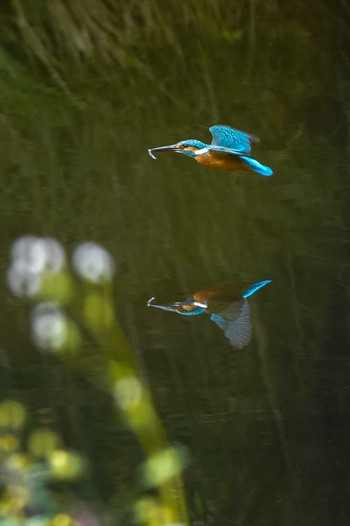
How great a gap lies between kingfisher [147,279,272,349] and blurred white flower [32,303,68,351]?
150 mm

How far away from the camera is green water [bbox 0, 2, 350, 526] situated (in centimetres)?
120

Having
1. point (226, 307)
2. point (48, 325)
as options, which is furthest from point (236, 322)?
point (48, 325)

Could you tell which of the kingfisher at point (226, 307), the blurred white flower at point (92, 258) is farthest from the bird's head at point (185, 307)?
the blurred white flower at point (92, 258)

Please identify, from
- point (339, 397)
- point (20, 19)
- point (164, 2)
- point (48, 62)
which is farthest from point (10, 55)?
point (339, 397)

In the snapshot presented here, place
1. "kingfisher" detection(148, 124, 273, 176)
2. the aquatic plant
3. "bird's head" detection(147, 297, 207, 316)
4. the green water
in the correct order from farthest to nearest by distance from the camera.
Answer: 1. "kingfisher" detection(148, 124, 273, 176)
2. "bird's head" detection(147, 297, 207, 316)
3. the green water
4. the aquatic plant

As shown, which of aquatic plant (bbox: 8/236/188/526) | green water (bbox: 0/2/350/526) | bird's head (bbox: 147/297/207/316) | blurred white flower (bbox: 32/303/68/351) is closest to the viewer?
aquatic plant (bbox: 8/236/188/526)

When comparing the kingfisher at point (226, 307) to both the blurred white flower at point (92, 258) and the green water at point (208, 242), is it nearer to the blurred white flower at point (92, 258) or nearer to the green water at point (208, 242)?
the green water at point (208, 242)

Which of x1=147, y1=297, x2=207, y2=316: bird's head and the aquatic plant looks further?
x1=147, y1=297, x2=207, y2=316: bird's head

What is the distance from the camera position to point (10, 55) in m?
2.88

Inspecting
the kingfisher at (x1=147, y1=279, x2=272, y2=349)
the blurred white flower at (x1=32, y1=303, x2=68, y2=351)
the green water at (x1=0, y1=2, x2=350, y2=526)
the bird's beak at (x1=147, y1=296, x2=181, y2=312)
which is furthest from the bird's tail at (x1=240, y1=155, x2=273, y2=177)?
the blurred white flower at (x1=32, y1=303, x2=68, y2=351)

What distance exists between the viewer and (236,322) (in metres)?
1.50

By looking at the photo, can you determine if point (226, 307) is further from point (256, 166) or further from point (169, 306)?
point (256, 166)

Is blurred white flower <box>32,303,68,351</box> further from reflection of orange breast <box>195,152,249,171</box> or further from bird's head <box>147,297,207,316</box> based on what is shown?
reflection of orange breast <box>195,152,249,171</box>

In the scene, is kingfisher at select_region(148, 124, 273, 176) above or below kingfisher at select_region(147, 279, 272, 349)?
above
